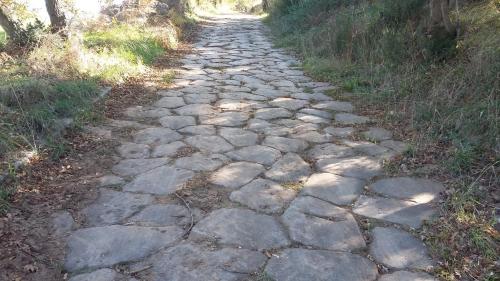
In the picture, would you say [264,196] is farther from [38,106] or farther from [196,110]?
[38,106]

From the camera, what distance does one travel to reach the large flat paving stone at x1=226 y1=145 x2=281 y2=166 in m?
3.32

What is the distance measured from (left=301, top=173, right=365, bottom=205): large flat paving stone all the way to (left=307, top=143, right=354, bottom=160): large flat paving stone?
1.19 ft

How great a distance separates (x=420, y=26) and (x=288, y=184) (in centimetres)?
344

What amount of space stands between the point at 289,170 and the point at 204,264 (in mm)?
1256

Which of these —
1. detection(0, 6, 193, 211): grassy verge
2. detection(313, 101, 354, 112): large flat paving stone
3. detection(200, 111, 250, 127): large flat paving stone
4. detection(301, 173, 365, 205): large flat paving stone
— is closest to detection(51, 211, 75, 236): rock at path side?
detection(0, 6, 193, 211): grassy verge

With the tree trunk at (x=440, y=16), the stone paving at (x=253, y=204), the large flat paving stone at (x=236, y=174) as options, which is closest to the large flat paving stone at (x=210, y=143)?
the stone paving at (x=253, y=204)

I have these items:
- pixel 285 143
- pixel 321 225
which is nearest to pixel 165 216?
pixel 321 225

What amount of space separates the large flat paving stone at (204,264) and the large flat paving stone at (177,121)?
1.98 m

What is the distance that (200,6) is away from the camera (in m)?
20.4

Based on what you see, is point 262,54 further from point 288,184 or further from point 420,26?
point 288,184

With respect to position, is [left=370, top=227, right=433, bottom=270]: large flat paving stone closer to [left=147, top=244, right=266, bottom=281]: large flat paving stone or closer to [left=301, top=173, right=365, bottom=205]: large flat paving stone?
[left=301, top=173, right=365, bottom=205]: large flat paving stone

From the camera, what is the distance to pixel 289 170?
10.4 feet

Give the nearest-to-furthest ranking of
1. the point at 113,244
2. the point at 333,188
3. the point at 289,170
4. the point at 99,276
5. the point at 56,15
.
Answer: the point at 99,276 → the point at 113,244 → the point at 333,188 → the point at 289,170 → the point at 56,15

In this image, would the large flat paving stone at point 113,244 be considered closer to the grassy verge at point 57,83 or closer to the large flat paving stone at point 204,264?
the large flat paving stone at point 204,264
